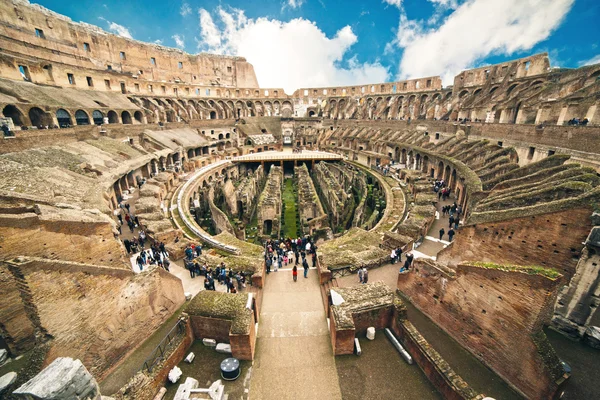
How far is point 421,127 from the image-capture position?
3045 cm

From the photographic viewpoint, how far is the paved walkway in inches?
234

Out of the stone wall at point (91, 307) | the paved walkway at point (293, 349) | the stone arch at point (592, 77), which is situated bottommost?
the paved walkway at point (293, 349)

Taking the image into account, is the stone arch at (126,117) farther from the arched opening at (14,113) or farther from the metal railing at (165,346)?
the metal railing at (165,346)

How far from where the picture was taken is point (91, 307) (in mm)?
6324

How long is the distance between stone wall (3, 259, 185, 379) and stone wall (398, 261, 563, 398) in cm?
829

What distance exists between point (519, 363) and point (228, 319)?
6.83 meters

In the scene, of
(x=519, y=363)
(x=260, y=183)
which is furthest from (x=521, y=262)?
(x=260, y=183)

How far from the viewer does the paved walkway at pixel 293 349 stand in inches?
234

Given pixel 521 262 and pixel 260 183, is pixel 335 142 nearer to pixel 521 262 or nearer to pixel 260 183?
pixel 260 183

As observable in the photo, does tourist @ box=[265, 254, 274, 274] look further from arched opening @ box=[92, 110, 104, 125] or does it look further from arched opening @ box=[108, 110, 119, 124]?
arched opening @ box=[108, 110, 119, 124]

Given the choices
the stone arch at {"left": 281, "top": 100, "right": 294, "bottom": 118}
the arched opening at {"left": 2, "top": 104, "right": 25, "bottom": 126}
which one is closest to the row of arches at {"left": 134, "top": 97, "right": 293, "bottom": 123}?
the stone arch at {"left": 281, "top": 100, "right": 294, "bottom": 118}

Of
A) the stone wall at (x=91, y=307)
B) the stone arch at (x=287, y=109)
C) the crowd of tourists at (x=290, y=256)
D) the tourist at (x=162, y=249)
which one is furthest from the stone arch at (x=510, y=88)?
the stone arch at (x=287, y=109)

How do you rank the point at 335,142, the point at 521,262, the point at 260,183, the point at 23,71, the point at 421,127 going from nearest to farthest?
the point at 521,262 → the point at 23,71 → the point at 260,183 → the point at 421,127 → the point at 335,142

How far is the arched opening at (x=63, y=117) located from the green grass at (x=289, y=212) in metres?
20.5
